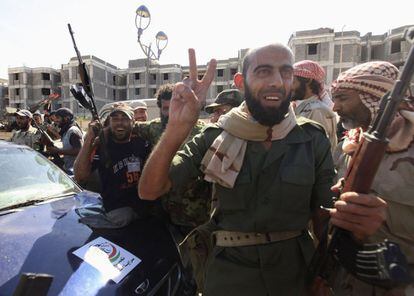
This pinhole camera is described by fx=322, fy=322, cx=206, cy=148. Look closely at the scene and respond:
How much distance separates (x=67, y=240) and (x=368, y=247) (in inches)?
73.2

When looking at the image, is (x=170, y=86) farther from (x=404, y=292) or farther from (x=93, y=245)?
(x=404, y=292)

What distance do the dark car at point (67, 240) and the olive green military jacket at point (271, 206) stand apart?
0.68 m

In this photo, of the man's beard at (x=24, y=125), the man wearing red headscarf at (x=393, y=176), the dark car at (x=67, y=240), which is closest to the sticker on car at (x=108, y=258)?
the dark car at (x=67, y=240)

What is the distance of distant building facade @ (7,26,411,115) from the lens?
140ft

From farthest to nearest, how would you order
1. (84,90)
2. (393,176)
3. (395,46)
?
1. (395,46)
2. (84,90)
3. (393,176)

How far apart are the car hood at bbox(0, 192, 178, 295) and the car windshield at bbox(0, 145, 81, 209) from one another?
0.13 m

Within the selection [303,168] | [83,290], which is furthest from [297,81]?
[83,290]

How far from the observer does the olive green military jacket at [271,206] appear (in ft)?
4.87

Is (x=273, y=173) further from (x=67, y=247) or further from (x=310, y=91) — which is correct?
(x=310, y=91)

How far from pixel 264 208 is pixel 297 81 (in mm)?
1792

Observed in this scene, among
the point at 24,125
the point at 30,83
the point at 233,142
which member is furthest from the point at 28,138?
the point at 30,83

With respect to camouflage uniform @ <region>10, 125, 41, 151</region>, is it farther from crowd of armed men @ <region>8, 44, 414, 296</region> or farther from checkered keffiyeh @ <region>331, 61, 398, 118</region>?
checkered keffiyeh @ <region>331, 61, 398, 118</region>

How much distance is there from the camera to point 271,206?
4.87ft

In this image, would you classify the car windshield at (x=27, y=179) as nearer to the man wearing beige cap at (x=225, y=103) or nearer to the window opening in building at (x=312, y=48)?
the man wearing beige cap at (x=225, y=103)
